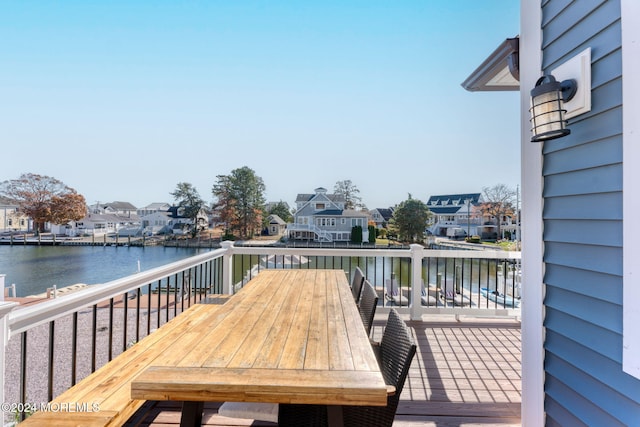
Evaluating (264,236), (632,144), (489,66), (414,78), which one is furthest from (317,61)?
(264,236)

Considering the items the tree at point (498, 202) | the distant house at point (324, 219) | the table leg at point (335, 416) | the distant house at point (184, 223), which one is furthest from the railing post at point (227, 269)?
the distant house at point (184, 223)

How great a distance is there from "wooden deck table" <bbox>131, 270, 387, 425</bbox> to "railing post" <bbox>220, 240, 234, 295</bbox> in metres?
2.34

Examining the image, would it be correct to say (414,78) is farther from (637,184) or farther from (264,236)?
(264,236)

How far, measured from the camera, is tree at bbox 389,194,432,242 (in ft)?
115

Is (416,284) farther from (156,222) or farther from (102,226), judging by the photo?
(102,226)

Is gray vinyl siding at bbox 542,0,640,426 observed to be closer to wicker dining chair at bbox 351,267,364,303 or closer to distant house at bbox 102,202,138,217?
wicker dining chair at bbox 351,267,364,303

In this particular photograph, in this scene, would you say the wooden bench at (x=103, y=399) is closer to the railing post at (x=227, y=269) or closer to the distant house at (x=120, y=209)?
the railing post at (x=227, y=269)

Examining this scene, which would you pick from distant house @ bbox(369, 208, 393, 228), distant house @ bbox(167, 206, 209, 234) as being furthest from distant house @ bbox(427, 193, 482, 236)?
distant house @ bbox(167, 206, 209, 234)

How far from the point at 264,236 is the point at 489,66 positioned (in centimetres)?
4206

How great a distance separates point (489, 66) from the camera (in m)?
2.33

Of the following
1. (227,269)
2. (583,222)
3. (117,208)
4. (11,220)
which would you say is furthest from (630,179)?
(117,208)

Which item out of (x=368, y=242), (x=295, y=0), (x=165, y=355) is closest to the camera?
(x=165, y=355)

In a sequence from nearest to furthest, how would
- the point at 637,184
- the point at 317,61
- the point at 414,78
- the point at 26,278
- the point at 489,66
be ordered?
the point at 637,184 → the point at 489,66 → the point at 414,78 → the point at 317,61 → the point at 26,278

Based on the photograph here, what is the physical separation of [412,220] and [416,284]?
3260 centimetres
